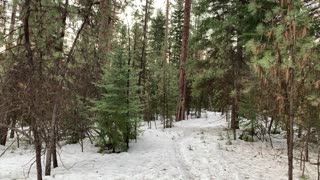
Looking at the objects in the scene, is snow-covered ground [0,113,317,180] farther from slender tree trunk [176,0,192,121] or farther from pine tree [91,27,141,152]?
slender tree trunk [176,0,192,121]

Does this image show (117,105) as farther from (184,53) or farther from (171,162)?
(184,53)

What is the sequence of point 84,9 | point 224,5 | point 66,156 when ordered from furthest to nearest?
point 224,5
point 66,156
point 84,9

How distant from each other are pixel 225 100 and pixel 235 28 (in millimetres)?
3448

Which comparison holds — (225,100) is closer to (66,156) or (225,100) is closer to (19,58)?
(66,156)

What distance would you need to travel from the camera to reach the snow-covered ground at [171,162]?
849cm

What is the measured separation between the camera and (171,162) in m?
9.85

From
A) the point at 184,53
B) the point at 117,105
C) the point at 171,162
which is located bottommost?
the point at 171,162

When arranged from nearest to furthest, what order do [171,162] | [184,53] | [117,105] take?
[171,162], [117,105], [184,53]

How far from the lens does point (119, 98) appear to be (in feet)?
39.2

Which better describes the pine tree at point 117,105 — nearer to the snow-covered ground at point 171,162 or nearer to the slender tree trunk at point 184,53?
the snow-covered ground at point 171,162

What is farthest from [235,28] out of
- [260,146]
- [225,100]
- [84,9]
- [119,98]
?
[84,9]

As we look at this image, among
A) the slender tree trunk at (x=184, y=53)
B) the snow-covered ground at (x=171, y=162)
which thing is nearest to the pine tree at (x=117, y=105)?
the snow-covered ground at (x=171, y=162)

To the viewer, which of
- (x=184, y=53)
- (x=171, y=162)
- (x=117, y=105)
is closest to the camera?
(x=171, y=162)

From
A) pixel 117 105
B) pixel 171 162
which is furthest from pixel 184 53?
pixel 171 162
